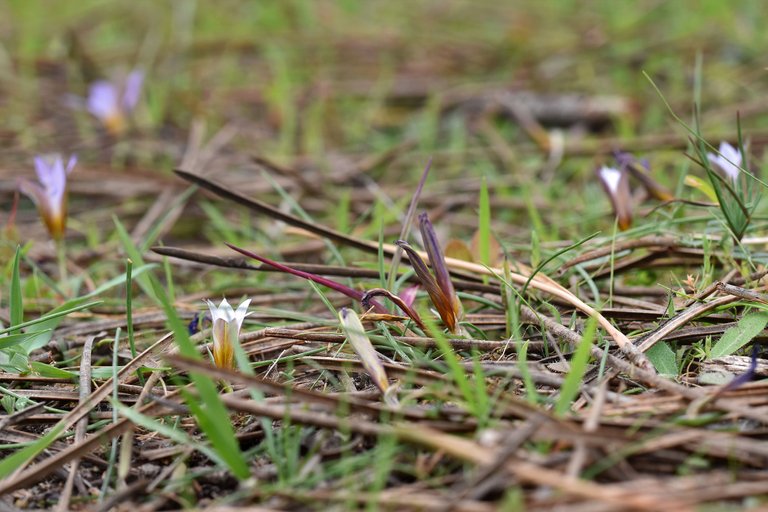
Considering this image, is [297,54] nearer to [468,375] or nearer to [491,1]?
[491,1]

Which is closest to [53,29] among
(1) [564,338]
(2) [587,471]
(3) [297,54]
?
(3) [297,54]

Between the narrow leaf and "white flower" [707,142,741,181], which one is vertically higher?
"white flower" [707,142,741,181]

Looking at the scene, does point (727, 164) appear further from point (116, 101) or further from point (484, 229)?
point (116, 101)

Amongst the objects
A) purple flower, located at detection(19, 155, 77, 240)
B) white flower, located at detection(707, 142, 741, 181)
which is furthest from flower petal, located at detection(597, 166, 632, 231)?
purple flower, located at detection(19, 155, 77, 240)

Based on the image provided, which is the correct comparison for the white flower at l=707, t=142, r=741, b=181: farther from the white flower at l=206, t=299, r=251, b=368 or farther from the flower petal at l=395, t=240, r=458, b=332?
the white flower at l=206, t=299, r=251, b=368

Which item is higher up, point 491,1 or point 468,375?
Answer: point 491,1

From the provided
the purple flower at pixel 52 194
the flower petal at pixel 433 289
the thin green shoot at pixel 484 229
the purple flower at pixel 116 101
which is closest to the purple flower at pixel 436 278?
the flower petal at pixel 433 289
